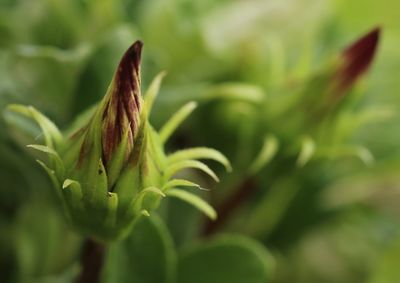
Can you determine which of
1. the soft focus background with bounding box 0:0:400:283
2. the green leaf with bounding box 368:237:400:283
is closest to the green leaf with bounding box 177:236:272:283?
the soft focus background with bounding box 0:0:400:283

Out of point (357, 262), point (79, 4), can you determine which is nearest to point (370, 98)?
→ point (357, 262)

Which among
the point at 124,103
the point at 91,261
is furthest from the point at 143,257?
the point at 124,103

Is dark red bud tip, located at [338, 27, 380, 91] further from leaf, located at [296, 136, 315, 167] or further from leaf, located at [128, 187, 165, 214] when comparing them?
leaf, located at [128, 187, 165, 214]

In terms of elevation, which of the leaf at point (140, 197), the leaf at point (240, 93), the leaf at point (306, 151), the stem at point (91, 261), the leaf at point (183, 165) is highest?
the leaf at point (240, 93)

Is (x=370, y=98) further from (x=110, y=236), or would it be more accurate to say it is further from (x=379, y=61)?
(x=110, y=236)

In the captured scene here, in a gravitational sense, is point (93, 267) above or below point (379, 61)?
below

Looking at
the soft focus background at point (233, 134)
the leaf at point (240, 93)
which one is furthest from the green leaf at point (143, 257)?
the leaf at point (240, 93)

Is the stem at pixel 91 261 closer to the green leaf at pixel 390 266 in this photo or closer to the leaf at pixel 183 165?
the leaf at pixel 183 165
